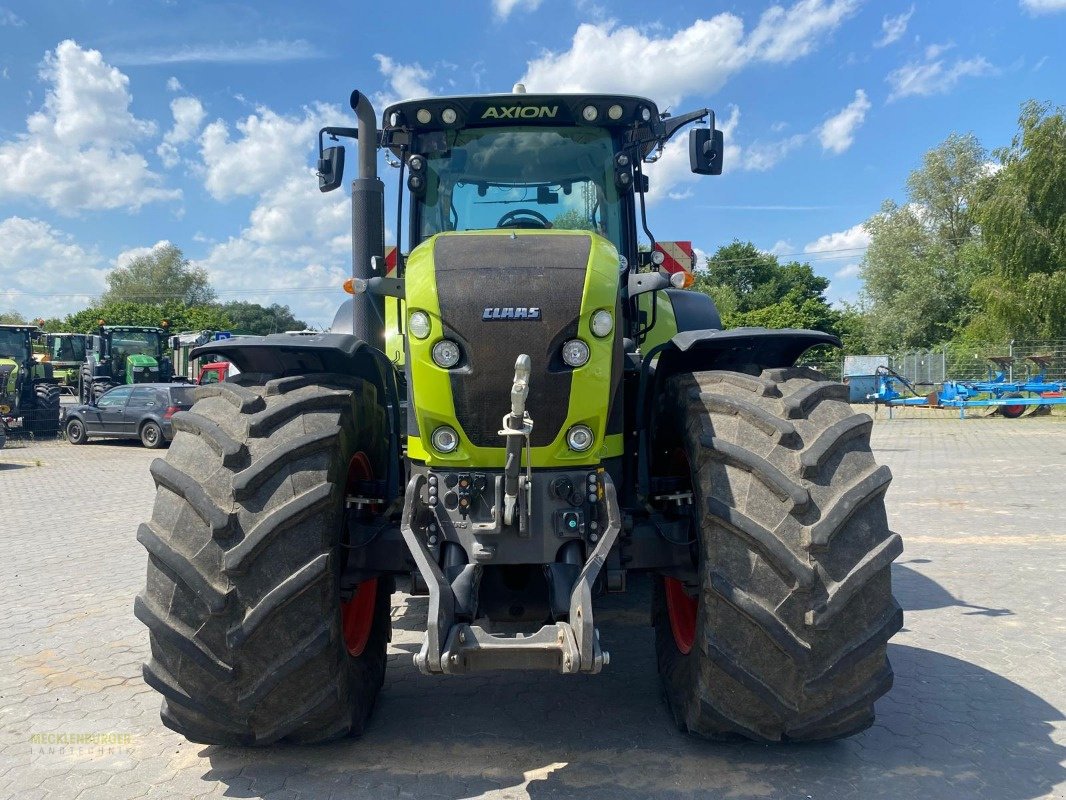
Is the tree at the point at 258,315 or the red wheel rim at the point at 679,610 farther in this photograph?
the tree at the point at 258,315

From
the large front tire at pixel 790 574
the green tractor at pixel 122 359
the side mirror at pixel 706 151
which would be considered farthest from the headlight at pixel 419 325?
the green tractor at pixel 122 359

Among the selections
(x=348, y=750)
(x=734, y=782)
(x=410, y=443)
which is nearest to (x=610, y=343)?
(x=410, y=443)

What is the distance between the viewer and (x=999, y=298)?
1156 inches

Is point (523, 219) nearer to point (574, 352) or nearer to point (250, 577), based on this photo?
point (574, 352)

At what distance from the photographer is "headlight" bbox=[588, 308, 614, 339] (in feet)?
10.1

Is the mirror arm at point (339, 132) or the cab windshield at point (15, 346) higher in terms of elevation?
the mirror arm at point (339, 132)

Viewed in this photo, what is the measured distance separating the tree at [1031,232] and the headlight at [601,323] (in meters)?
30.4

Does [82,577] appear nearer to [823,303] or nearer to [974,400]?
[974,400]

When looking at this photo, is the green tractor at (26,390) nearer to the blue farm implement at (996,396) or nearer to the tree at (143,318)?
the blue farm implement at (996,396)

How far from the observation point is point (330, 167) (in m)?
4.75

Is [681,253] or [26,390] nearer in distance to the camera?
[681,253]

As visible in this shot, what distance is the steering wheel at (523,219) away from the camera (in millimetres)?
4383

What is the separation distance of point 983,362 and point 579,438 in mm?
29784

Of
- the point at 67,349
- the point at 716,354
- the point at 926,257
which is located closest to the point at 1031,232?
the point at 926,257
